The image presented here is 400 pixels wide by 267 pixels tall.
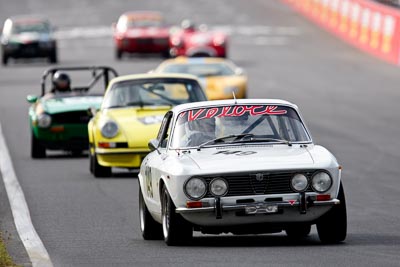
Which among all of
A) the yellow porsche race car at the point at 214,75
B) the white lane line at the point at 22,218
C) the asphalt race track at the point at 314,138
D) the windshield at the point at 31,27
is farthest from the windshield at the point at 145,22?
the white lane line at the point at 22,218

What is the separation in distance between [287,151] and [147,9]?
5874 centimetres

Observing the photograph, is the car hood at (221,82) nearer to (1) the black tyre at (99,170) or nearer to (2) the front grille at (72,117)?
(2) the front grille at (72,117)

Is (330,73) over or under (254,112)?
under

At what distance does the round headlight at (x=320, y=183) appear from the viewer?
11.0 meters

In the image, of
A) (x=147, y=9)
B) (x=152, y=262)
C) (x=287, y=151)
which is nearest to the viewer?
(x=152, y=262)

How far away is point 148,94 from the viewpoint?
19234mm

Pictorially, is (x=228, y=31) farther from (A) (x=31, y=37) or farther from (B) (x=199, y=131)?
(B) (x=199, y=131)

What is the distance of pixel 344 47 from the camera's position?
1998 inches

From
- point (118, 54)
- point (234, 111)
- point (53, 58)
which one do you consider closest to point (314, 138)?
point (234, 111)

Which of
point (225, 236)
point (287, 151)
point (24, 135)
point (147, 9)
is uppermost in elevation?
point (287, 151)

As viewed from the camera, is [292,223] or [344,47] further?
[344,47]

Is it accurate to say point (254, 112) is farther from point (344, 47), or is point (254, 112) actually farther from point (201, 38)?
point (344, 47)

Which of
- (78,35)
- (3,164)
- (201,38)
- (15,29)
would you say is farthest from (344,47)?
(3,164)

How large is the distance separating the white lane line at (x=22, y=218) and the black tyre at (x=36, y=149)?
0.36 meters
